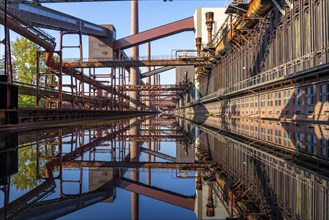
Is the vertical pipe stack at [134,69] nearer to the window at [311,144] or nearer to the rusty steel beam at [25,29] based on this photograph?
the rusty steel beam at [25,29]

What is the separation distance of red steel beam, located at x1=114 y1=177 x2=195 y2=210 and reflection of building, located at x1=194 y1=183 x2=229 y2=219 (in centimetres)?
9

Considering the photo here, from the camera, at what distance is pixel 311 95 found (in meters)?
12.9

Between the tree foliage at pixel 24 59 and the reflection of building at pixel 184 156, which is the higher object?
the tree foliage at pixel 24 59

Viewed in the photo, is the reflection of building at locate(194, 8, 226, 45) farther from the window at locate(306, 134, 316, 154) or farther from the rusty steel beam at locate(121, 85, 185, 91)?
the window at locate(306, 134, 316, 154)

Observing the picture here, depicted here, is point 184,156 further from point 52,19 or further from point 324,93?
point 52,19

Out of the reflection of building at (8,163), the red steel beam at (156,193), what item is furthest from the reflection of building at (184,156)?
the reflection of building at (8,163)

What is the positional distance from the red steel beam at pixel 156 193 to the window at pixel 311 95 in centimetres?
1042

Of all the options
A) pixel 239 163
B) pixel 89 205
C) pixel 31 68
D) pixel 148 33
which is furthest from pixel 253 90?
pixel 148 33

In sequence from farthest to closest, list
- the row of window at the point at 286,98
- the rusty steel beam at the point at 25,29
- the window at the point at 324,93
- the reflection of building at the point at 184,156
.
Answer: the rusty steel beam at the point at 25,29
the row of window at the point at 286,98
the window at the point at 324,93
the reflection of building at the point at 184,156

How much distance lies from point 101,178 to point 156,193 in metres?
1.26

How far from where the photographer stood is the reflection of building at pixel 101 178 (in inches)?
171

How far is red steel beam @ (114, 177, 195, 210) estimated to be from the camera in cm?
372

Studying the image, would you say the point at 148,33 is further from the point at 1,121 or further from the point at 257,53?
the point at 1,121

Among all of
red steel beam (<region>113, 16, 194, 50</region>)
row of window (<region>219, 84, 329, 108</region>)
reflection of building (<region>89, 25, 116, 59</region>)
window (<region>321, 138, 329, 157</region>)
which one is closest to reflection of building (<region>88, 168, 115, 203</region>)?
window (<region>321, 138, 329, 157</region>)
